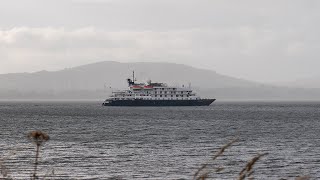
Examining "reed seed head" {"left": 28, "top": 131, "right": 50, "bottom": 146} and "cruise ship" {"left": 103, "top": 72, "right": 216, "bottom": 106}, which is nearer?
"reed seed head" {"left": 28, "top": 131, "right": 50, "bottom": 146}

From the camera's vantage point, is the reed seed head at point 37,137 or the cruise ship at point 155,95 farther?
the cruise ship at point 155,95

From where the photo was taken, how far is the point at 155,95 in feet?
590

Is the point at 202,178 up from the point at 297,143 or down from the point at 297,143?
up

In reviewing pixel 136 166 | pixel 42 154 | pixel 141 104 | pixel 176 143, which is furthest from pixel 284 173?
pixel 141 104

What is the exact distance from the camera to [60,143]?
51062mm

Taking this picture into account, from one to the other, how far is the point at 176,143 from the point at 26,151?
14696 millimetres

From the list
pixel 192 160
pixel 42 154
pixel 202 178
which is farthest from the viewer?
pixel 42 154

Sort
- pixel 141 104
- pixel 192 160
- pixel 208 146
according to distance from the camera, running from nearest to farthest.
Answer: pixel 192 160 < pixel 208 146 < pixel 141 104

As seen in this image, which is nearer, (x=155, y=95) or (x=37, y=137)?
(x=37, y=137)

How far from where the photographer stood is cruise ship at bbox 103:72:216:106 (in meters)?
177

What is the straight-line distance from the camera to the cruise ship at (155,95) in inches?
6969

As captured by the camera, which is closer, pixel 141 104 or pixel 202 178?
pixel 202 178

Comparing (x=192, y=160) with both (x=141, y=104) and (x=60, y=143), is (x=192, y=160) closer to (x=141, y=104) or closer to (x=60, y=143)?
(x=60, y=143)

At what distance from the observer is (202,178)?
385 centimetres
